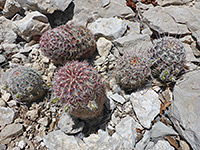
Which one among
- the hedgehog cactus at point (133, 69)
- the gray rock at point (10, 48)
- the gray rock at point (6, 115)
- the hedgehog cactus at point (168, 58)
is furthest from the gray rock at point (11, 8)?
the hedgehog cactus at point (168, 58)

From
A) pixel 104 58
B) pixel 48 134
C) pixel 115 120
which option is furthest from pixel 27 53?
pixel 115 120

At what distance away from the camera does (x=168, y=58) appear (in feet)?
10.2

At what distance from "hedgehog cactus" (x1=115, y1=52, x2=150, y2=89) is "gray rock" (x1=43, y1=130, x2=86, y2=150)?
1404 mm

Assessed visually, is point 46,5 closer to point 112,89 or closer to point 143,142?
point 112,89

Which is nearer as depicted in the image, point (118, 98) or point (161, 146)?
point (161, 146)

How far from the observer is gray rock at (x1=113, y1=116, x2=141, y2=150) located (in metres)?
2.90

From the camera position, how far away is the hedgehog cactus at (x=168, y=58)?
3092 mm

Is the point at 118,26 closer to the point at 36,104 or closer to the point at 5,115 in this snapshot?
the point at 36,104

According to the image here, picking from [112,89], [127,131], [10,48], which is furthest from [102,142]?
[10,48]

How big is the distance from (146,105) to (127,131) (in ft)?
2.06

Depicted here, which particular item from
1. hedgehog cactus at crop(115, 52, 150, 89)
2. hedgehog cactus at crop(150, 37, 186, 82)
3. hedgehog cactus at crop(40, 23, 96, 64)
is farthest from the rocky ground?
hedgehog cactus at crop(40, 23, 96, 64)

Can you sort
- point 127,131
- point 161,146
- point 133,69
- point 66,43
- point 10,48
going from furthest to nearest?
point 10,48 < point 66,43 < point 133,69 < point 127,131 < point 161,146

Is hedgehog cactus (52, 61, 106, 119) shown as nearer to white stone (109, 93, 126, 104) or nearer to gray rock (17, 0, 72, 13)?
white stone (109, 93, 126, 104)

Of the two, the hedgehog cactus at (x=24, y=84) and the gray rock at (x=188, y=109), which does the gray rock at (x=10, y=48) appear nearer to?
the hedgehog cactus at (x=24, y=84)
